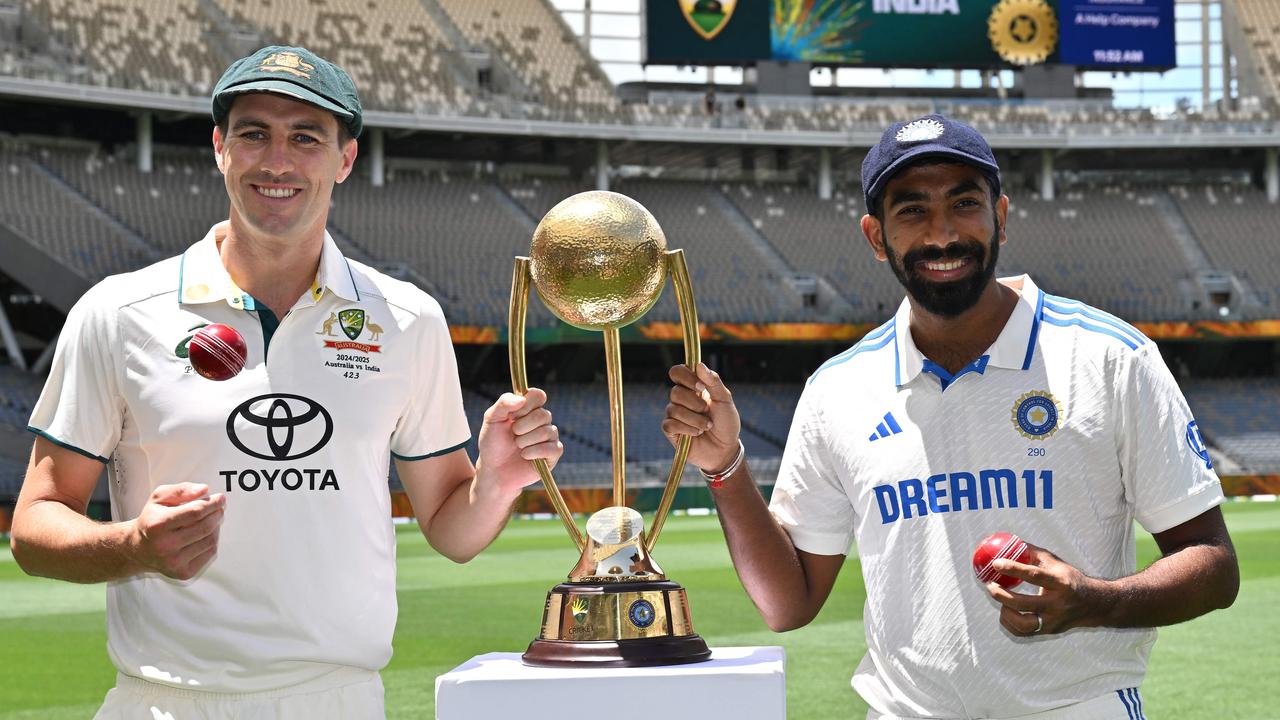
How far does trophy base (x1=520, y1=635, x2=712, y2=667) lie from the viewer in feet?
8.75

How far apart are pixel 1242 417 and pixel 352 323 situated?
118 ft

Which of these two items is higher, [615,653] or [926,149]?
[926,149]

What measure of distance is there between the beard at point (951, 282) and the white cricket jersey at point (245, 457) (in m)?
1.09

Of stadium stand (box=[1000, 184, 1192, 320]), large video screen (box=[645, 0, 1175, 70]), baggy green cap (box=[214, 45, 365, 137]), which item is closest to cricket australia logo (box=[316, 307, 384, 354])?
baggy green cap (box=[214, 45, 365, 137])

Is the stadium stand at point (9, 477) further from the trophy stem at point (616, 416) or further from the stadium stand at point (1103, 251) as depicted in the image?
the stadium stand at point (1103, 251)

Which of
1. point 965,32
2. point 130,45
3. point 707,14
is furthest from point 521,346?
point 965,32

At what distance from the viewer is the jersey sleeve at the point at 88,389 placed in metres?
2.79

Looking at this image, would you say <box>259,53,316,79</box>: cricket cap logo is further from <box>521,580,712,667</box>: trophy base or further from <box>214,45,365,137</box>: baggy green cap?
<box>521,580,712,667</box>: trophy base

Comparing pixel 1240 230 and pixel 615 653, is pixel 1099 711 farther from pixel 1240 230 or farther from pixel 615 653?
pixel 1240 230

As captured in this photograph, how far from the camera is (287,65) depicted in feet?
9.15

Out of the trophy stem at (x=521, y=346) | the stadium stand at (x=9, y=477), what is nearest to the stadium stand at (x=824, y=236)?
the stadium stand at (x=9, y=477)

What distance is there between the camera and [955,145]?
9.23ft

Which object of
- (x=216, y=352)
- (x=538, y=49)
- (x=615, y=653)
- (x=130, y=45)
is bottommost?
(x=615, y=653)

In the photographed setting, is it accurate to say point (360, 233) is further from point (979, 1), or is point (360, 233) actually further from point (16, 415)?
point (979, 1)
